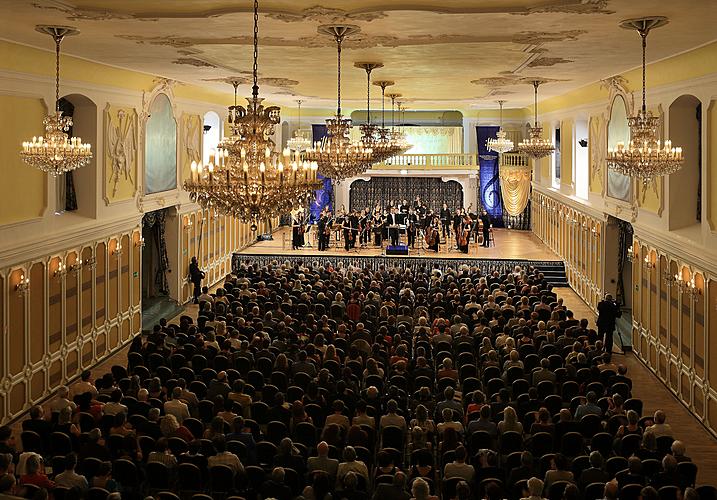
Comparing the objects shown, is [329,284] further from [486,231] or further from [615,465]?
[615,465]

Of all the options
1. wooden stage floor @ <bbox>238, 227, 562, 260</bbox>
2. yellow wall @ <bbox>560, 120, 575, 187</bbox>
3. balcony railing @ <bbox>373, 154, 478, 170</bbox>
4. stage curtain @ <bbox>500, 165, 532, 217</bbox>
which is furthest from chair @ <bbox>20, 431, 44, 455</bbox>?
balcony railing @ <bbox>373, 154, 478, 170</bbox>

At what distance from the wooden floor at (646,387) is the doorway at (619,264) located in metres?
1.18

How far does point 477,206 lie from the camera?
156ft

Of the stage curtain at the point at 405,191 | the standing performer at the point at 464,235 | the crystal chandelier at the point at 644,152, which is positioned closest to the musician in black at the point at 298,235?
the standing performer at the point at 464,235

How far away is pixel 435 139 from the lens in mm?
48438

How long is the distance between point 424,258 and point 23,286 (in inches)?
767

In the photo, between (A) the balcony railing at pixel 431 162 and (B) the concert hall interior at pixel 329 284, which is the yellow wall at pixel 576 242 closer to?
(B) the concert hall interior at pixel 329 284

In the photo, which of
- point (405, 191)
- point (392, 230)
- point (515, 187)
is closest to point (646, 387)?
point (392, 230)

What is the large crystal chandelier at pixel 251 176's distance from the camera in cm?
982

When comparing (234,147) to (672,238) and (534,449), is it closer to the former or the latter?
(534,449)

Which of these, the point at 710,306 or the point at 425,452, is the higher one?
the point at 710,306

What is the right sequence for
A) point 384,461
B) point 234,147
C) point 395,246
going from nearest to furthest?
point 234,147, point 384,461, point 395,246

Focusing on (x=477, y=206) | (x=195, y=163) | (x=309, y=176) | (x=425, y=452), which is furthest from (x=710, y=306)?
(x=477, y=206)

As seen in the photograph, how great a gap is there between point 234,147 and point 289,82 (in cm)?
1683
